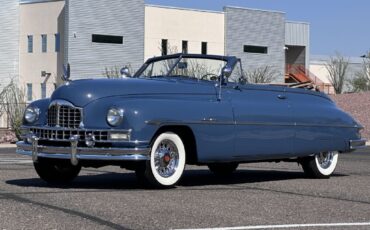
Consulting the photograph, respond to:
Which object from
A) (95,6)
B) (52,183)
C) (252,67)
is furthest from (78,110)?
(252,67)

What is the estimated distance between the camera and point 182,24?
58.1 metres

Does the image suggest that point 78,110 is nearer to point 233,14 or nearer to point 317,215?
point 317,215

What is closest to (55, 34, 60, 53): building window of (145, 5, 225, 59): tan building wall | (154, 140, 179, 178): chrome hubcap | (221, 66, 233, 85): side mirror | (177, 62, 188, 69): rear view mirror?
(145, 5, 225, 59): tan building wall

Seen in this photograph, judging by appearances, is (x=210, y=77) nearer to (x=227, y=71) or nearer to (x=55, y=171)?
(x=227, y=71)

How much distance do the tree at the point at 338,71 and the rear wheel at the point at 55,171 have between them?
55.2m

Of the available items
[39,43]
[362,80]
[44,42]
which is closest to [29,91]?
[39,43]

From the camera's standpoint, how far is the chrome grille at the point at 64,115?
10703 millimetres

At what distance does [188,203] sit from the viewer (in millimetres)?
9492

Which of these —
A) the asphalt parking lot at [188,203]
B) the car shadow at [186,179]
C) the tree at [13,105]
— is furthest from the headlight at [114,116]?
the tree at [13,105]

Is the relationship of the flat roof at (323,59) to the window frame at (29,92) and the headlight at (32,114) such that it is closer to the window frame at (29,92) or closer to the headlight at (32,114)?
the window frame at (29,92)

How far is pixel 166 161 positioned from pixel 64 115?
147cm

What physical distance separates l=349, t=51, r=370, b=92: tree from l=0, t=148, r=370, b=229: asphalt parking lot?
2048 inches

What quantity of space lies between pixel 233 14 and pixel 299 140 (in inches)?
1918

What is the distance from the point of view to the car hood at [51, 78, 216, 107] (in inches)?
422
